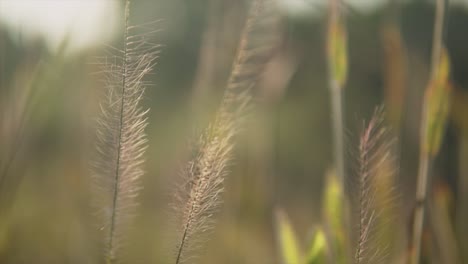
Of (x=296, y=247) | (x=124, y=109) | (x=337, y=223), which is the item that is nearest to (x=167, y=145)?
(x=296, y=247)

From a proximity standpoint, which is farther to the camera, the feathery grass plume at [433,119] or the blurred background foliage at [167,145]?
the blurred background foliage at [167,145]

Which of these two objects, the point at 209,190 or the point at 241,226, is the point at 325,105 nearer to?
the point at 241,226

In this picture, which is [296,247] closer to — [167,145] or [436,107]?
[436,107]

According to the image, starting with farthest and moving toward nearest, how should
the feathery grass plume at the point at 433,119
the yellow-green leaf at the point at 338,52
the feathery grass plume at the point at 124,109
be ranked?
the yellow-green leaf at the point at 338,52 < the feathery grass plume at the point at 433,119 < the feathery grass plume at the point at 124,109

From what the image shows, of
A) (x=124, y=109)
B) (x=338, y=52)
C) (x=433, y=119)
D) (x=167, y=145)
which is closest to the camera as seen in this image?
(x=124, y=109)

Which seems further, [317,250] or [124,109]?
[317,250]

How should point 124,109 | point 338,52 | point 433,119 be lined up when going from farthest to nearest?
point 338,52
point 433,119
point 124,109

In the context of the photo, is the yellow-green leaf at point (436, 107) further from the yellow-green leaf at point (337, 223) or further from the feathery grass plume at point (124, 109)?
the feathery grass plume at point (124, 109)

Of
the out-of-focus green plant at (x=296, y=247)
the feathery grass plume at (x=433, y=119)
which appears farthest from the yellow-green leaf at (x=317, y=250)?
the feathery grass plume at (x=433, y=119)

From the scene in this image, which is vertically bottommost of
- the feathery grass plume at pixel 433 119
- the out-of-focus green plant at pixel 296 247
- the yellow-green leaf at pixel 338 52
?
the out-of-focus green plant at pixel 296 247
